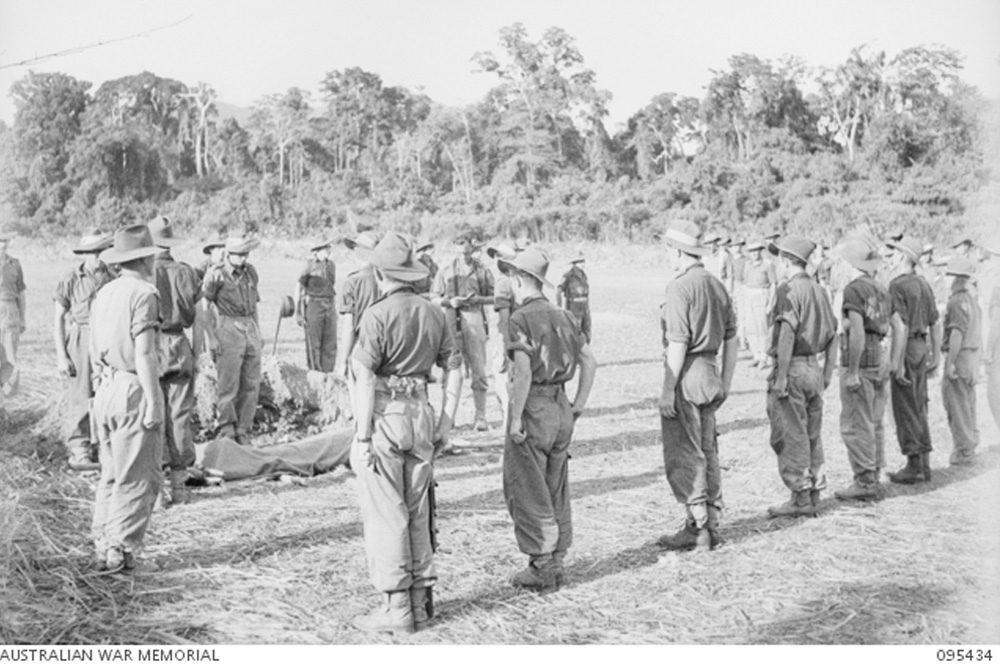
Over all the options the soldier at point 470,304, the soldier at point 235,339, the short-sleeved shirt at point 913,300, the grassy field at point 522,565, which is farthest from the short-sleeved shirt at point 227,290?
the short-sleeved shirt at point 913,300

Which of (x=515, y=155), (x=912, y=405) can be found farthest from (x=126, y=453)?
(x=515, y=155)

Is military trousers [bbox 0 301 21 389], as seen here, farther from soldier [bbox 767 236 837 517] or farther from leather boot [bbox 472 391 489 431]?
soldier [bbox 767 236 837 517]

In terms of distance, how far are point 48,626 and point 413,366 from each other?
2332 millimetres

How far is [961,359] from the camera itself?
27.6ft

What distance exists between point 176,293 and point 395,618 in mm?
3579

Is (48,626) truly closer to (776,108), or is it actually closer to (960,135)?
(960,135)

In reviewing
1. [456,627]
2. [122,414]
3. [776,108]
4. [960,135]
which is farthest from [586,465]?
[776,108]

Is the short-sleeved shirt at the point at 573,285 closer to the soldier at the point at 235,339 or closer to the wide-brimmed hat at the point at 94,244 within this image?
the soldier at the point at 235,339

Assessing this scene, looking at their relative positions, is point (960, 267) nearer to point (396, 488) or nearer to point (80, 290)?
point (396, 488)

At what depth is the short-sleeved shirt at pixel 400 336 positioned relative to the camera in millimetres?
4801

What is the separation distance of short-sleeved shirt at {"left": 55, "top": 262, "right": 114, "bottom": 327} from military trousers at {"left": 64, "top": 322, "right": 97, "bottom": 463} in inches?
4.7

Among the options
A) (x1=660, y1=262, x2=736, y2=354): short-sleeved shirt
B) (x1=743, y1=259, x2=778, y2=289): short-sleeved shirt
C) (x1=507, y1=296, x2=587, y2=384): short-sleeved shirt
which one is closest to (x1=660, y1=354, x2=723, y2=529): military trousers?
(x1=660, y1=262, x2=736, y2=354): short-sleeved shirt

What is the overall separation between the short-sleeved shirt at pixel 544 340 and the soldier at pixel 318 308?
5.99 m

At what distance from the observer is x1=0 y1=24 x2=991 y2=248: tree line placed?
1548 cm
